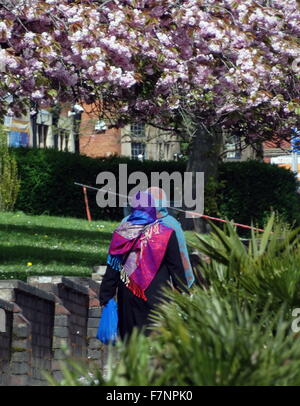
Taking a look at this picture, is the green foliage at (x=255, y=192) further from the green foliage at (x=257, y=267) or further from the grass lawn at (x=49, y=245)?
the green foliage at (x=257, y=267)

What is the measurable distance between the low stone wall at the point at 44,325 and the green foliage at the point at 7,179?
2028 cm

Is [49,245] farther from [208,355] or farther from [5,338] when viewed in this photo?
[208,355]

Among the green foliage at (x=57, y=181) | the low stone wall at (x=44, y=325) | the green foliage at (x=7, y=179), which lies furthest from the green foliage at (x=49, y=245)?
the low stone wall at (x=44, y=325)

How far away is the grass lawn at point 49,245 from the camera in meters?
17.6

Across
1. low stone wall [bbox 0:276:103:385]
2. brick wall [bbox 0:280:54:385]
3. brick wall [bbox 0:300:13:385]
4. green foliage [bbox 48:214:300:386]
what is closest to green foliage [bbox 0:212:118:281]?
low stone wall [bbox 0:276:103:385]

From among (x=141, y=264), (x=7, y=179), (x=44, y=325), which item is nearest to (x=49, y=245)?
(x=7, y=179)

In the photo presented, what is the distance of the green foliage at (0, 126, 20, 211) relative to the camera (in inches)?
1292

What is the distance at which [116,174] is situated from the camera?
1437 inches

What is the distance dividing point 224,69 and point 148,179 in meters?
20.6

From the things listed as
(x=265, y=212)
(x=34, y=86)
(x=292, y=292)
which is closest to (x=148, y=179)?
(x=265, y=212)

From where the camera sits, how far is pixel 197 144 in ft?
105

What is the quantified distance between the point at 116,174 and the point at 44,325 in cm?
2586
